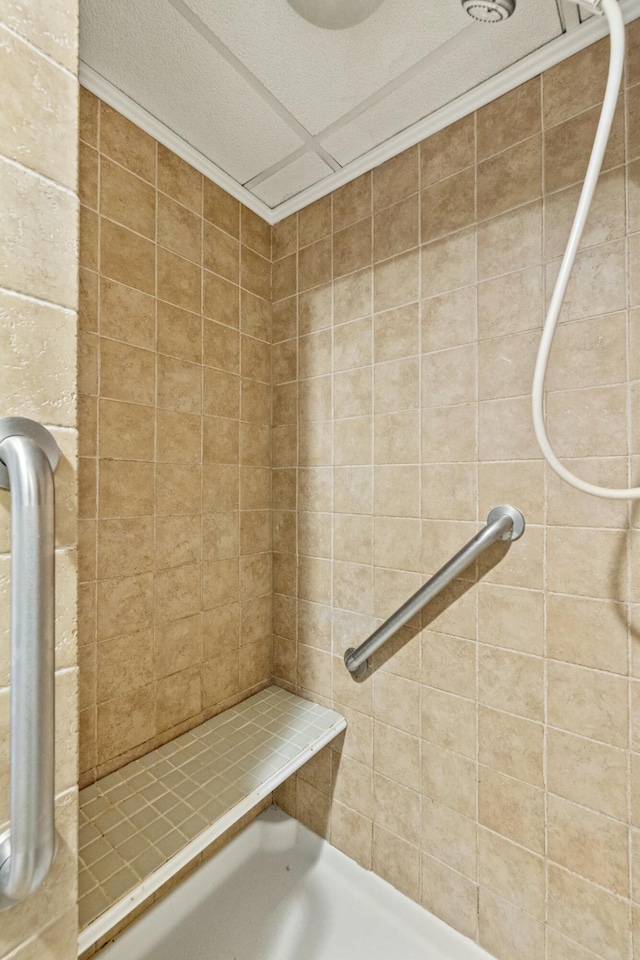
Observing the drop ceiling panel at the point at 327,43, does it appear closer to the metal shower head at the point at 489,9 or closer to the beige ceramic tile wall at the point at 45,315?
the metal shower head at the point at 489,9

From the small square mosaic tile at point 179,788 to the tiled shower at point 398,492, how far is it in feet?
0.12

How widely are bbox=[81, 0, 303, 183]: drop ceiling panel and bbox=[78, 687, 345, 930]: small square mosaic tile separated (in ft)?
5.37

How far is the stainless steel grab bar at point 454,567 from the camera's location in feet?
3.10

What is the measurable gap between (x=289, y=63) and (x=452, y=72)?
0.37 meters

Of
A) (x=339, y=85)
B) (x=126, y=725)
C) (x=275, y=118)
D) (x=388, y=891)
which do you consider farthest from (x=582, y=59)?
(x=388, y=891)

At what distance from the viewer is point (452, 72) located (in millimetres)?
962

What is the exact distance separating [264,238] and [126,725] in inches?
60.0

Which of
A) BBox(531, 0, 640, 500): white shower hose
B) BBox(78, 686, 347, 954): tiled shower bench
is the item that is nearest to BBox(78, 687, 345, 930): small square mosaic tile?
BBox(78, 686, 347, 954): tiled shower bench

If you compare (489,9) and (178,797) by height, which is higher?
(489,9)

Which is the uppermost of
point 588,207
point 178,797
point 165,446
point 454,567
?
point 588,207

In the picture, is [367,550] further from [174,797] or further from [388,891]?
[388,891]

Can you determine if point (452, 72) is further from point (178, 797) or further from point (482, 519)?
point (178, 797)

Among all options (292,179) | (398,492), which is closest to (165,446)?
(398,492)

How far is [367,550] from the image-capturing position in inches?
47.9
